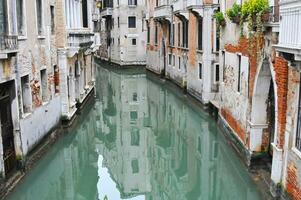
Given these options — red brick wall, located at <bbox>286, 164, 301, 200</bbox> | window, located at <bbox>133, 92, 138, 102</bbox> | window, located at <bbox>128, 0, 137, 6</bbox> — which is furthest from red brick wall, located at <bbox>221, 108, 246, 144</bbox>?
window, located at <bbox>128, 0, 137, 6</bbox>

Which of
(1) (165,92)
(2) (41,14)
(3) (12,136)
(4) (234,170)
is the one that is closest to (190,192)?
(4) (234,170)

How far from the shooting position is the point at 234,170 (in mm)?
9203

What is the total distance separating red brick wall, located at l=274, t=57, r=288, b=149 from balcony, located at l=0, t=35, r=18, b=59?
5044 millimetres

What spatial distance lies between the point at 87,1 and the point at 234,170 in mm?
12939

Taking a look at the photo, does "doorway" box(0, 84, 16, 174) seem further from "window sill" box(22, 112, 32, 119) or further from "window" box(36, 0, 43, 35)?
"window" box(36, 0, 43, 35)

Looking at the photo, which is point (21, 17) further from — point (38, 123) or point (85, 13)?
point (85, 13)

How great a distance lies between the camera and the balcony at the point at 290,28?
5.43 metres

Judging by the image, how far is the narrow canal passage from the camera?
8.42 meters

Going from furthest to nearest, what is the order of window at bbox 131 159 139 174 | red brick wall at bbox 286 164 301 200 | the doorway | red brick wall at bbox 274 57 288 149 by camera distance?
1. window at bbox 131 159 139 174
2. the doorway
3. red brick wall at bbox 274 57 288 149
4. red brick wall at bbox 286 164 301 200

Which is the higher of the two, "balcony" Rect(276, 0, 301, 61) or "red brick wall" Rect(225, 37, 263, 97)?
"balcony" Rect(276, 0, 301, 61)

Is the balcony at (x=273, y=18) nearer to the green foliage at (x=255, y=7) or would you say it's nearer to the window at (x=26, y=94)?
the green foliage at (x=255, y=7)

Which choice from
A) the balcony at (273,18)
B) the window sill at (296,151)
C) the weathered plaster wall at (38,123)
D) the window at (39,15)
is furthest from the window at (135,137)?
the window sill at (296,151)

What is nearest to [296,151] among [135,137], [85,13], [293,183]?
[293,183]

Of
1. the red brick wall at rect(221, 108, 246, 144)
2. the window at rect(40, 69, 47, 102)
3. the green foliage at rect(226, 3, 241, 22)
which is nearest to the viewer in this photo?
the green foliage at rect(226, 3, 241, 22)
